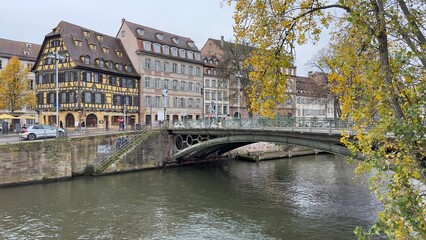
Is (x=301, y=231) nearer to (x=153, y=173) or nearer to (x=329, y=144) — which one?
(x=329, y=144)

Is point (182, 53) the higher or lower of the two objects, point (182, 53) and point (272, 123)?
the higher

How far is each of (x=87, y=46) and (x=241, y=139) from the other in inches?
966

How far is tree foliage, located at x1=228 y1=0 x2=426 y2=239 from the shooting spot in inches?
175

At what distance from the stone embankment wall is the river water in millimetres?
1070

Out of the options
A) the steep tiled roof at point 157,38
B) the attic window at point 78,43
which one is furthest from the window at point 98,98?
the steep tiled roof at point 157,38

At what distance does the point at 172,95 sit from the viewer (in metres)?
47.9

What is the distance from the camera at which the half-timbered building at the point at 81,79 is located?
122 feet

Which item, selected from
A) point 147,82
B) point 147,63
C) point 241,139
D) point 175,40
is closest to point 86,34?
point 147,63

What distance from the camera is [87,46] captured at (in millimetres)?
39750

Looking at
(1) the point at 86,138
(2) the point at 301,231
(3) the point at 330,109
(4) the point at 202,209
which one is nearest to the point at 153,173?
(1) the point at 86,138

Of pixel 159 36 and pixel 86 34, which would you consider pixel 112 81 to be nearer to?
pixel 86 34

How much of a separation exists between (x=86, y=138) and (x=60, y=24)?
1940 centimetres

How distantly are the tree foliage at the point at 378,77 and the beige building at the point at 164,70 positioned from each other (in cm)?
3715

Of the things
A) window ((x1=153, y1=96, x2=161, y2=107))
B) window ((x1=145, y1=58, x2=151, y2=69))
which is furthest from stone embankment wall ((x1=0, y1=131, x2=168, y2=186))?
window ((x1=145, y1=58, x2=151, y2=69))
